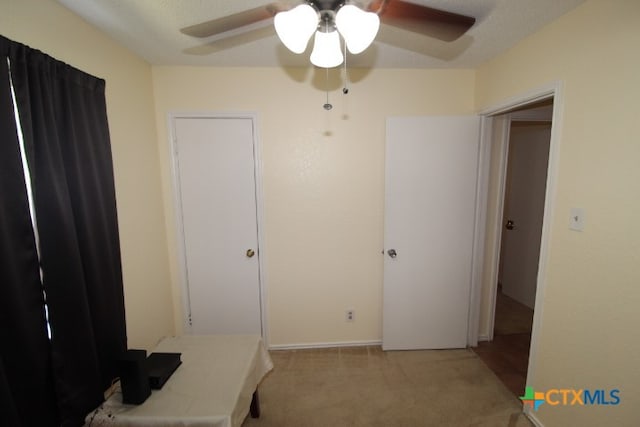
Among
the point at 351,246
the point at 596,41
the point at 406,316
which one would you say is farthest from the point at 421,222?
the point at 596,41

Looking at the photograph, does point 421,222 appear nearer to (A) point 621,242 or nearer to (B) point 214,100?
(A) point 621,242

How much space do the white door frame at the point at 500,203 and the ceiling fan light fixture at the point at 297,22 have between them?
142 centimetres

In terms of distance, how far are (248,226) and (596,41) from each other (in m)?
2.34

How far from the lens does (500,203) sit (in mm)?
2168

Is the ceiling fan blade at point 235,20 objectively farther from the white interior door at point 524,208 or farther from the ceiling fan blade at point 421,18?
the white interior door at point 524,208

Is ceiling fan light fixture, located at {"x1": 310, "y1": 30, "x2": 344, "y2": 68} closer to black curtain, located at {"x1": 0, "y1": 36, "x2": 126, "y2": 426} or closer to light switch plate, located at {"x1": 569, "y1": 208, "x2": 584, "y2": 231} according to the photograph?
black curtain, located at {"x1": 0, "y1": 36, "x2": 126, "y2": 426}

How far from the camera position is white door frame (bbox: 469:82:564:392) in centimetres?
139

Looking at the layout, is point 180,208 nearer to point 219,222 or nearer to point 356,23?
point 219,222

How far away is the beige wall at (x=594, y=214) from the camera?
109 centimetres

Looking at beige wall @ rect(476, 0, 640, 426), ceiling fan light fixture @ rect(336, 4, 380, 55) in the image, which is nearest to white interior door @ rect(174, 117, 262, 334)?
ceiling fan light fixture @ rect(336, 4, 380, 55)

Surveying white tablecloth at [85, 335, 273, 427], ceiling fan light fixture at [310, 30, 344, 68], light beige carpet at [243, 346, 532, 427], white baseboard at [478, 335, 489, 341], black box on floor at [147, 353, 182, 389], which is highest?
ceiling fan light fixture at [310, 30, 344, 68]

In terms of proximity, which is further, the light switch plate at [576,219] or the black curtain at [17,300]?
the light switch plate at [576,219]

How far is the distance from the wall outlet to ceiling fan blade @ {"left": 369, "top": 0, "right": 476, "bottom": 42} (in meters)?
2.07

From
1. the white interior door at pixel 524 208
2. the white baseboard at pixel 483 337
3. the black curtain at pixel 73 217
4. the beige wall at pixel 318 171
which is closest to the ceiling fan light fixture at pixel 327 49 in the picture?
the beige wall at pixel 318 171
